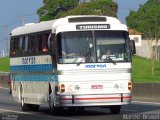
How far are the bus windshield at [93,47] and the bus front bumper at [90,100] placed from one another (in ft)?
3.65

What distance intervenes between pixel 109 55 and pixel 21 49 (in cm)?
553

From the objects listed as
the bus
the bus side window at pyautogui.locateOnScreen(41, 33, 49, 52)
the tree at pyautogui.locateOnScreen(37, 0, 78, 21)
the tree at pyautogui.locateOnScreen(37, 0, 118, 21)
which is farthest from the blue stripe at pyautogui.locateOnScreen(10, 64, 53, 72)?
the tree at pyautogui.locateOnScreen(37, 0, 78, 21)

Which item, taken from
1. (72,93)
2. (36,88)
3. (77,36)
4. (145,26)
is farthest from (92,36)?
(145,26)

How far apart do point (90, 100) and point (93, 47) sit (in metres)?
1.71

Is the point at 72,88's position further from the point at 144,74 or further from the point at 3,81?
the point at 144,74

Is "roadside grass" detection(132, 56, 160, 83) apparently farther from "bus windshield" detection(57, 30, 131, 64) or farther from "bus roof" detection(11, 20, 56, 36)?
"bus windshield" detection(57, 30, 131, 64)

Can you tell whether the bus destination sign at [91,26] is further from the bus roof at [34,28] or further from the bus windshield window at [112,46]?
the bus roof at [34,28]

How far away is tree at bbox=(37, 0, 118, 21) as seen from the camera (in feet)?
351

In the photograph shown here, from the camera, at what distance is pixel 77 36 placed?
2192 cm

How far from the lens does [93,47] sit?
21781 millimetres

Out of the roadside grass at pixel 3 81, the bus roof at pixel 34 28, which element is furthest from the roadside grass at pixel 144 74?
the bus roof at pixel 34 28

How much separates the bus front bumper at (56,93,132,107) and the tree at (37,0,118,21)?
81871mm

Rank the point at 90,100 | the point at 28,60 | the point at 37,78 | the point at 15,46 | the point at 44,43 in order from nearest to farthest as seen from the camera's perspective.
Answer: the point at 90,100 → the point at 44,43 → the point at 37,78 → the point at 28,60 → the point at 15,46

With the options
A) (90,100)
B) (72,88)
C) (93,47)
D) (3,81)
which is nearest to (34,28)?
(93,47)
